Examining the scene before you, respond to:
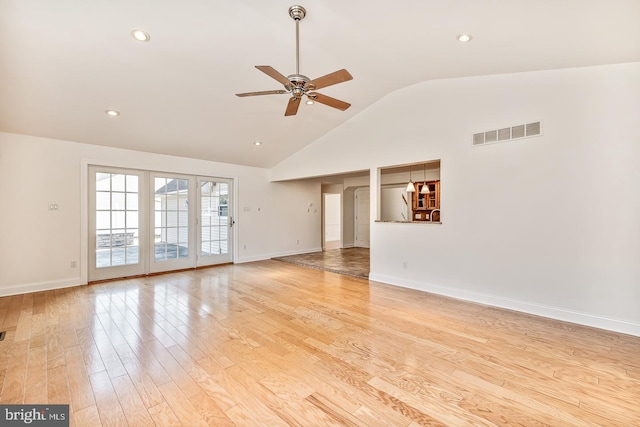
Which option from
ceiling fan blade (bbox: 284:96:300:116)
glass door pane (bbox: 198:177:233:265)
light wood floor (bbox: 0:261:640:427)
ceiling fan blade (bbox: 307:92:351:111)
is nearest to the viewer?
light wood floor (bbox: 0:261:640:427)

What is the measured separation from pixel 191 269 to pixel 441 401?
5.72 meters

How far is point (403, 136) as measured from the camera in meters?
4.80

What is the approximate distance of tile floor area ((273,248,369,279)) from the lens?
233 inches

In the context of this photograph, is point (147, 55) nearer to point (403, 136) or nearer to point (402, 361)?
point (403, 136)

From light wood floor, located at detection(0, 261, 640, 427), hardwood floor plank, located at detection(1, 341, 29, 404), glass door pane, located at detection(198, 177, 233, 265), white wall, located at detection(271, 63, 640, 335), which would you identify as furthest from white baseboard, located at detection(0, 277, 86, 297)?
white wall, located at detection(271, 63, 640, 335)

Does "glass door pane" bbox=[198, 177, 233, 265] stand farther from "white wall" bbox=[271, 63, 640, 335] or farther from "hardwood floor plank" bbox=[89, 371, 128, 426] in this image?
"hardwood floor plank" bbox=[89, 371, 128, 426]

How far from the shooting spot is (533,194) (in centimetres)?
354

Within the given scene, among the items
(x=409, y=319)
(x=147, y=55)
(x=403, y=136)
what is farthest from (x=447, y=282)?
(x=147, y=55)

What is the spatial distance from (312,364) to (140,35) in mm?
3552

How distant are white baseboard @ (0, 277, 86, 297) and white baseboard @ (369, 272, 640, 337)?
18.5ft

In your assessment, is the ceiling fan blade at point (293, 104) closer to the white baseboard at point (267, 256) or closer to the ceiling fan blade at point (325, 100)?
the ceiling fan blade at point (325, 100)

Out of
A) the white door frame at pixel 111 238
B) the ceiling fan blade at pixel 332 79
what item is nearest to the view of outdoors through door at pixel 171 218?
the white door frame at pixel 111 238

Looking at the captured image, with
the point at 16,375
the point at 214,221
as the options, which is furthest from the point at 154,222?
the point at 16,375

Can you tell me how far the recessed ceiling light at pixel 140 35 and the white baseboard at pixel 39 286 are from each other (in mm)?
4297
